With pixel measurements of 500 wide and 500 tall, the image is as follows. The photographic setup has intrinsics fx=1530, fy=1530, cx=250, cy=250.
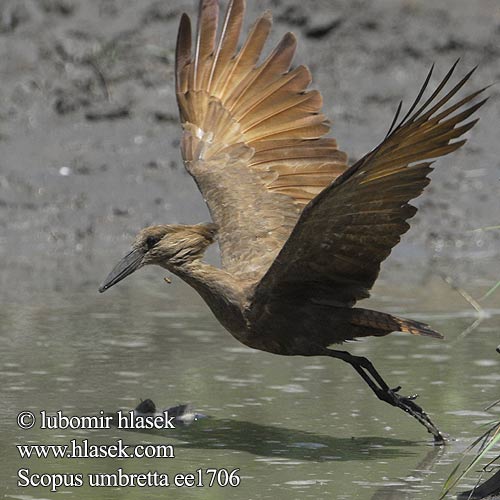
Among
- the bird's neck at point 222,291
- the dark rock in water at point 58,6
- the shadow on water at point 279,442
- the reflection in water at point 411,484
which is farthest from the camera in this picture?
the dark rock in water at point 58,6

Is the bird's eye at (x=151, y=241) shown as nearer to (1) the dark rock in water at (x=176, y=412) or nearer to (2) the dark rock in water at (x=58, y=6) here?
(1) the dark rock in water at (x=176, y=412)

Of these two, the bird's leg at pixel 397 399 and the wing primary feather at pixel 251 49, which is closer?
the bird's leg at pixel 397 399

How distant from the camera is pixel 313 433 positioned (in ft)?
24.0

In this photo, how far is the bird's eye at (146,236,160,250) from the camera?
24.9ft

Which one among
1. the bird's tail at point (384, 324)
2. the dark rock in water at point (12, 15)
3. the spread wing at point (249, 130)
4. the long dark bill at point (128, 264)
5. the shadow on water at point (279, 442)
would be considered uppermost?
the dark rock in water at point (12, 15)

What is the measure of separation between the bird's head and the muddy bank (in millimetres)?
4081

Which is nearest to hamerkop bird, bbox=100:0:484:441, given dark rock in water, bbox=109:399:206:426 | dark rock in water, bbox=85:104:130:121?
dark rock in water, bbox=109:399:206:426

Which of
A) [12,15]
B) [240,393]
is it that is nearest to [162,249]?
[240,393]

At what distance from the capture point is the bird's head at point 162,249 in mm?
7578

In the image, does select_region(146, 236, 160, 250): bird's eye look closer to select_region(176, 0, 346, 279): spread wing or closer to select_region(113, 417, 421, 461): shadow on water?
select_region(176, 0, 346, 279): spread wing

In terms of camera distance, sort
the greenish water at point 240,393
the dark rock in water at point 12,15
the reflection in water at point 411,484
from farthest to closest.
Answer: the dark rock in water at point 12,15 < the greenish water at point 240,393 < the reflection in water at point 411,484

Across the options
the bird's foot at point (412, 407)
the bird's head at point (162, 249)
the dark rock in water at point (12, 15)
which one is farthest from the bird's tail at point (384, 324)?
the dark rock in water at point (12, 15)

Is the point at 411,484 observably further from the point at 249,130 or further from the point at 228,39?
the point at 228,39

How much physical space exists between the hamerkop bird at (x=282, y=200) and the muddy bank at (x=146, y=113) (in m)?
3.01
